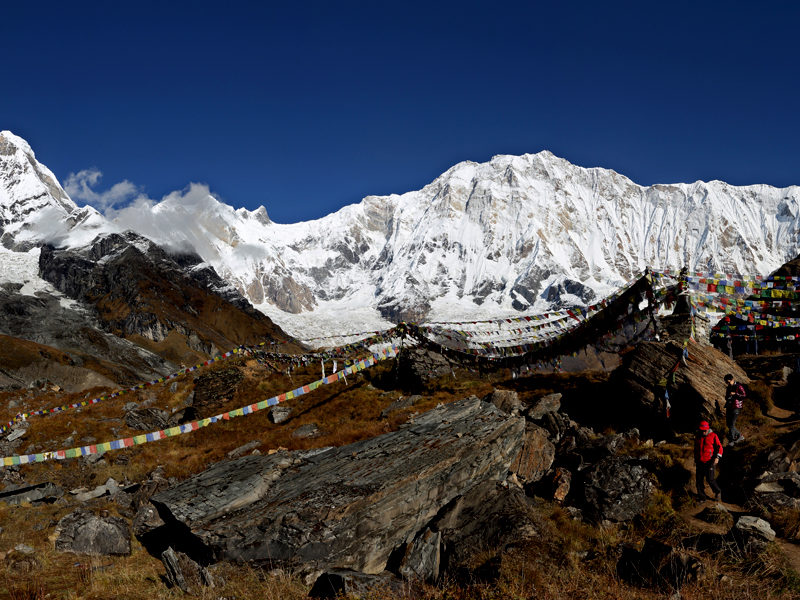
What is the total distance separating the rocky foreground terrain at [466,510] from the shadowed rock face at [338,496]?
46 millimetres

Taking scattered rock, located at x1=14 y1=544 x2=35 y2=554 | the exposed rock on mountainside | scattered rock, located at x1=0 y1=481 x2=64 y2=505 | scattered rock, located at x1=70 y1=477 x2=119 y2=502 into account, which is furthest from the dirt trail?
the exposed rock on mountainside

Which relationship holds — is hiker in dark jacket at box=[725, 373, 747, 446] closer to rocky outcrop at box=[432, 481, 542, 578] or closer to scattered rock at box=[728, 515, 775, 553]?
scattered rock at box=[728, 515, 775, 553]

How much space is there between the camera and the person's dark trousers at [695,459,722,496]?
504 inches

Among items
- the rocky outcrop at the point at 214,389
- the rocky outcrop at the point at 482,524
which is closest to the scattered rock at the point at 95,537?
the rocky outcrop at the point at 482,524

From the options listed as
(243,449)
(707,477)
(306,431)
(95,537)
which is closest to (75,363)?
(243,449)

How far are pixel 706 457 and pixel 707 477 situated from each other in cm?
67

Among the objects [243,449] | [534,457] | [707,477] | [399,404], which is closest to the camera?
[707,477]

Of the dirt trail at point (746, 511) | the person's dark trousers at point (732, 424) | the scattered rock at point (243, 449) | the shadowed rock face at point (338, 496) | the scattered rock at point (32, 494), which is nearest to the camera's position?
the dirt trail at point (746, 511)

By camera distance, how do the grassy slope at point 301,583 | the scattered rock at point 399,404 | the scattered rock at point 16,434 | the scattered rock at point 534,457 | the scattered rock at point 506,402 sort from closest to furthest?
the grassy slope at point 301,583 < the scattered rock at point 534,457 < the scattered rock at point 506,402 < the scattered rock at point 399,404 < the scattered rock at point 16,434

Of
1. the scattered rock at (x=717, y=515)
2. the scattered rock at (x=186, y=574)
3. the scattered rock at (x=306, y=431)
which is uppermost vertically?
the scattered rock at (x=186, y=574)

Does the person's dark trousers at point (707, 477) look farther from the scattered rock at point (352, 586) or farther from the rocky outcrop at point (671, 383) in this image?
the scattered rock at point (352, 586)

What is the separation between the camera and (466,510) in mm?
11914

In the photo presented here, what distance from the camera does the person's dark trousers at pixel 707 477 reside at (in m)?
12.8

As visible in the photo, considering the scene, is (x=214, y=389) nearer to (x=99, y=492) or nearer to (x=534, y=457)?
(x=99, y=492)
